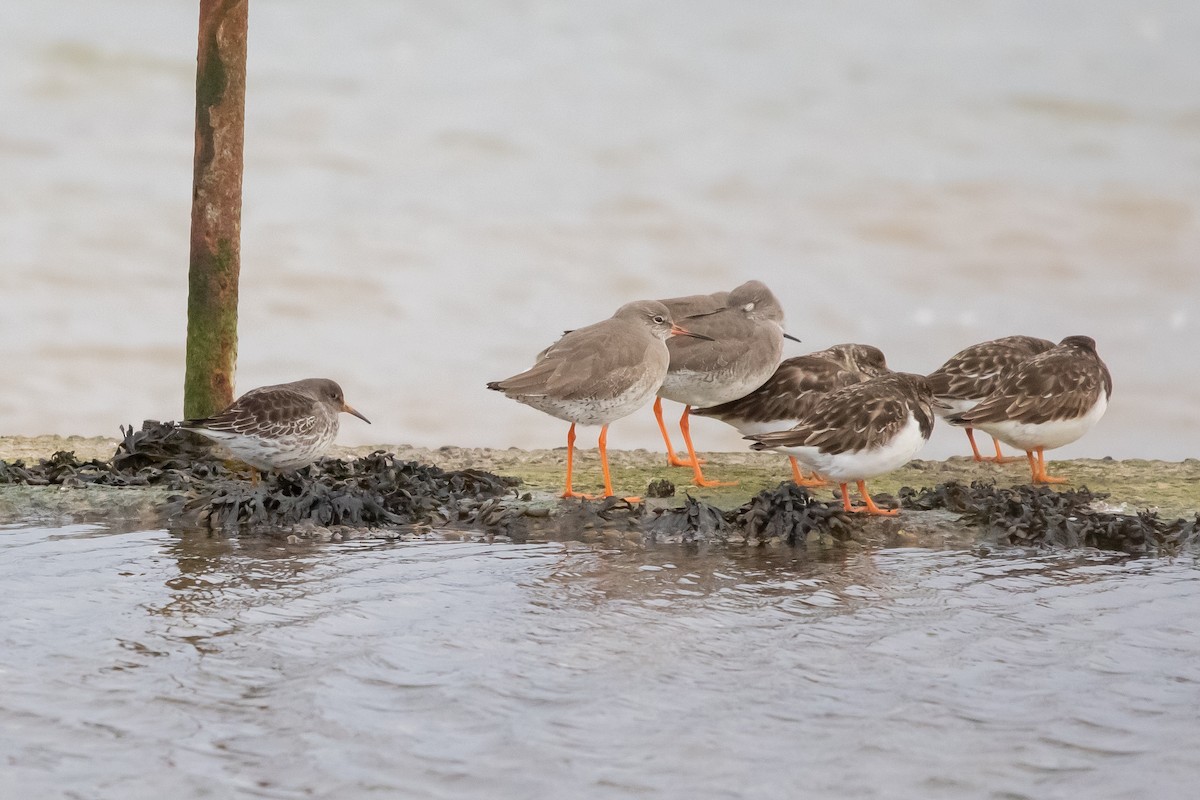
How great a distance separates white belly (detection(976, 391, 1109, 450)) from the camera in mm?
11125

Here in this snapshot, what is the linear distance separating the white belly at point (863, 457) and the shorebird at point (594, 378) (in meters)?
1.51

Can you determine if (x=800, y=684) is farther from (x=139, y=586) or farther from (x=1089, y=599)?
(x=139, y=586)

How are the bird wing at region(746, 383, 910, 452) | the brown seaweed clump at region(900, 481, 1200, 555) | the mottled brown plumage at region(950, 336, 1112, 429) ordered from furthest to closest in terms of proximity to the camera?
the mottled brown plumage at region(950, 336, 1112, 429) → the brown seaweed clump at region(900, 481, 1200, 555) → the bird wing at region(746, 383, 910, 452)

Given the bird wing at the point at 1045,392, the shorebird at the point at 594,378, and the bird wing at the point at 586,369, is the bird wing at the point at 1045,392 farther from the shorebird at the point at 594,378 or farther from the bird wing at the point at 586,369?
the bird wing at the point at 586,369

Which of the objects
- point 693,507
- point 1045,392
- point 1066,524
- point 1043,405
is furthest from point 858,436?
point 1045,392

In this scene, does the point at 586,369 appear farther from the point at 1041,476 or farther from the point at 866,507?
the point at 1041,476

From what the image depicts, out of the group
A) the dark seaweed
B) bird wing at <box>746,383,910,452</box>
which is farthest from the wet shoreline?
bird wing at <box>746,383,910,452</box>

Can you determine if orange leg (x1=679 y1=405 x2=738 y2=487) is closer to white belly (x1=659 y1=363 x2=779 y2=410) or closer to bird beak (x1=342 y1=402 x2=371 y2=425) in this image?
white belly (x1=659 y1=363 x2=779 y2=410)

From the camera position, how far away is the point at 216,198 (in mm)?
11305

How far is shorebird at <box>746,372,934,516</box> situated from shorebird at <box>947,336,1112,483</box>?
153 centimetres

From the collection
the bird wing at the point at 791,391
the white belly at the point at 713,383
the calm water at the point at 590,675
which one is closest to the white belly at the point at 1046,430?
the bird wing at the point at 791,391

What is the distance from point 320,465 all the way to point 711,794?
295 inches

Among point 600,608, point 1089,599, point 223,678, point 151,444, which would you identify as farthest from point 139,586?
point 1089,599

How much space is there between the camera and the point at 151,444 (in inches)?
460
